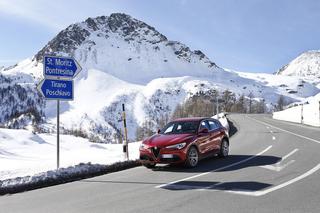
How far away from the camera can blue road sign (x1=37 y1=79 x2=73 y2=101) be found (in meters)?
11.9

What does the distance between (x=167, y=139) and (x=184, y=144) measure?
56 centimetres

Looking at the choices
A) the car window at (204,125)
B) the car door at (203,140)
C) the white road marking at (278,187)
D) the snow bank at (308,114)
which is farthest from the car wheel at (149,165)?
the snow bank at (308,114)

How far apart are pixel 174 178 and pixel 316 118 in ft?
100

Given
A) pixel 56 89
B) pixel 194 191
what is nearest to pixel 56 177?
pixel 56 89

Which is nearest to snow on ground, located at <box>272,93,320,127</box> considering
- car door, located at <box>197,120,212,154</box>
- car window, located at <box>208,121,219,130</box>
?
car window, located at <box>208,121,219,130</box>

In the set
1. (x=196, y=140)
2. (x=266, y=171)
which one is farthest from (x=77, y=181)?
(x=266, y=171)

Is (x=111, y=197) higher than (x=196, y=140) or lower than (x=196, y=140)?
lower

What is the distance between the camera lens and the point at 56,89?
12.1m

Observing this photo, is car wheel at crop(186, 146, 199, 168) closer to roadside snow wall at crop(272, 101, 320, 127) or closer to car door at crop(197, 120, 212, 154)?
car door at crop(197, 120, 212, 154)

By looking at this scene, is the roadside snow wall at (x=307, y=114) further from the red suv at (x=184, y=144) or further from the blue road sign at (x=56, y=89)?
the blue road sign at (x=56, y=89)

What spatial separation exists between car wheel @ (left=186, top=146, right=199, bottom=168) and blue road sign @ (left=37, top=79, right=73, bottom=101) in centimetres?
385

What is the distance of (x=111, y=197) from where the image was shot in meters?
8.61

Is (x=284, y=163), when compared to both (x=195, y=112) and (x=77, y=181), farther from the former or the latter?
(x=195, y=112)

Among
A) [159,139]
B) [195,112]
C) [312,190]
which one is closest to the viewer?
[312,190]
